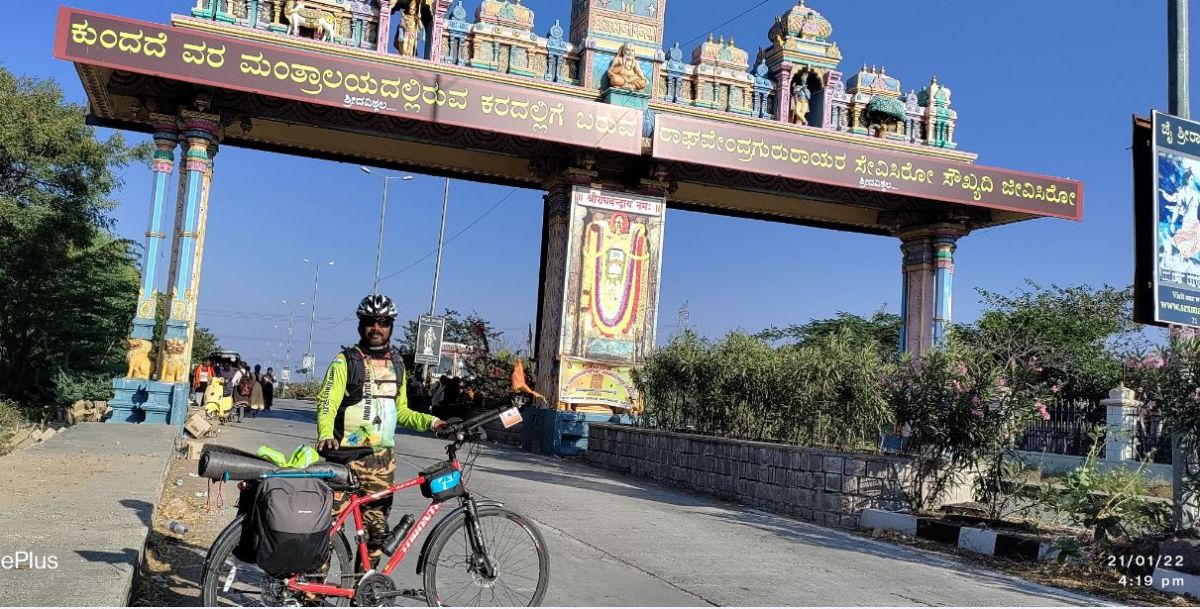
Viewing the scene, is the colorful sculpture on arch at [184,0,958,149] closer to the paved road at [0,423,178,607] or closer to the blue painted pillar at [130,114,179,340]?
the blue painted pillar at [130,114,179,340]

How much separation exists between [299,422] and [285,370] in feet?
138

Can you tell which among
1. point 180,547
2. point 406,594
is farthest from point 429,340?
point 406,594

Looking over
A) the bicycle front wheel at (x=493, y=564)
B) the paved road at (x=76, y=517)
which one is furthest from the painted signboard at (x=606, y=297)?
the bicycle front wheel at (x=493, y=564)

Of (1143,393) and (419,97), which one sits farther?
(419,97)

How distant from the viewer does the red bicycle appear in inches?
172

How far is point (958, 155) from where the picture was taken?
20469mm

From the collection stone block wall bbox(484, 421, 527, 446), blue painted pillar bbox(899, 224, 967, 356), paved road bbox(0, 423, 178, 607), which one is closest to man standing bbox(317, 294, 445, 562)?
paved road bbox(0, 423, 178, 607)

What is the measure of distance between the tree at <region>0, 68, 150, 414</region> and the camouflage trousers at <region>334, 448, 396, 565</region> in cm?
1867

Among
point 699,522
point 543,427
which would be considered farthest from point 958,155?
point 699,522

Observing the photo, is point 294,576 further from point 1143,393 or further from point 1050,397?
point 1050,397

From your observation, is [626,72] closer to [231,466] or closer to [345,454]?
[345,454]

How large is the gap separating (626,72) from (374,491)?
46.8 feet

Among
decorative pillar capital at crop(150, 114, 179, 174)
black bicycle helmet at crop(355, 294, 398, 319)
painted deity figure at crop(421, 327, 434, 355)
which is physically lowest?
black bicycle helmet at crop(355, 294, 398, 319)

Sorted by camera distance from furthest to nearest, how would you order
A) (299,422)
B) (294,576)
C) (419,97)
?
(299,422) < (419,97) < (294,576)
